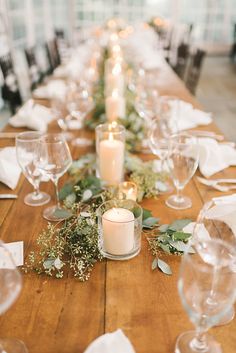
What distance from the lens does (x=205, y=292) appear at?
74 centimetres

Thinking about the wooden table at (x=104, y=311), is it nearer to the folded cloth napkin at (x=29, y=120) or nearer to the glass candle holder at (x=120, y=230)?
the glass candle holder at (x=120, y=230)

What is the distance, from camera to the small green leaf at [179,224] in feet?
3.47

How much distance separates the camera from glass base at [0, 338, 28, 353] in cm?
73

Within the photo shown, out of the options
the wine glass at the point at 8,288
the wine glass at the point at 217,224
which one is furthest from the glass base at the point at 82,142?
the wine glass at the point at 8,288

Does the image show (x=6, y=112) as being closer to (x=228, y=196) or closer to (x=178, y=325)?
(x=228, y=196)

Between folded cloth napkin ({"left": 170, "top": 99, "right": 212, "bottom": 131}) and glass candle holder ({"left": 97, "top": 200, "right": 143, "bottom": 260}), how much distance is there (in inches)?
40.4

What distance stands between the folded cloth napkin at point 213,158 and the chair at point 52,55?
3.25 metres

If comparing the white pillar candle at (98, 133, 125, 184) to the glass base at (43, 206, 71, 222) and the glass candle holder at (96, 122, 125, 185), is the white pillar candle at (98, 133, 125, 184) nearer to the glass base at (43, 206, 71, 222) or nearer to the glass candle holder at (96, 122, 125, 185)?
the glass candle holder at (96, 122, 125, 185)

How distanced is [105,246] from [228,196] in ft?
1.55

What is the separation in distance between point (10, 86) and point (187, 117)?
61.7 inches

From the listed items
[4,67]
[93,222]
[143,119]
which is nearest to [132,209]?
[93,222]

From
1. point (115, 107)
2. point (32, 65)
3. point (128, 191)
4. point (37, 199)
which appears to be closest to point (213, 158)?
point (128, 191)

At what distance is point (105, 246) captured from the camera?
98 cm

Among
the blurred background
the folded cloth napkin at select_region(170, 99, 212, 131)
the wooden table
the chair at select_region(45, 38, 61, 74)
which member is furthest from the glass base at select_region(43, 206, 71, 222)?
the blurred background
